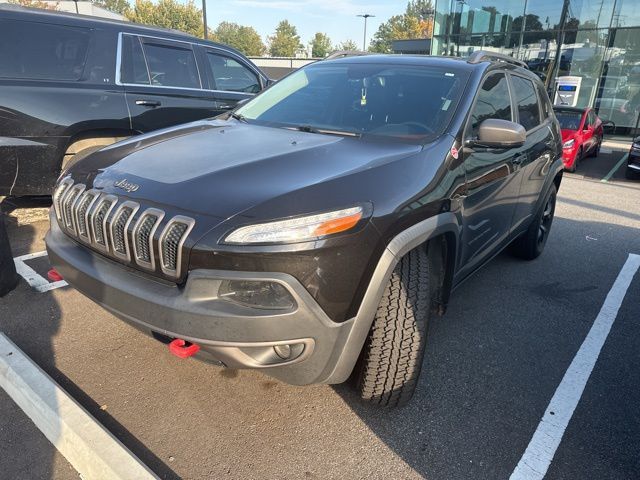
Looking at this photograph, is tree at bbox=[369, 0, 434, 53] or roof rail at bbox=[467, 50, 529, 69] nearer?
roof rail at bbox=[467, 50, 529, 69]

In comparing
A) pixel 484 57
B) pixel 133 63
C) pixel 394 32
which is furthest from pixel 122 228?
pixel 394 32

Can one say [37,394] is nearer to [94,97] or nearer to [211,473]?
[211,473]

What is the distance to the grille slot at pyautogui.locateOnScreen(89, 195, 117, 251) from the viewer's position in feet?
7.23

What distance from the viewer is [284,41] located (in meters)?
77.2

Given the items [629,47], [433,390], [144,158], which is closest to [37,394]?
[144,158]

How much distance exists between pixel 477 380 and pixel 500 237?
47.5 inches

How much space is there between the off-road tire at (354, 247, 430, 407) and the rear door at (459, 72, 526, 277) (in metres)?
0.62

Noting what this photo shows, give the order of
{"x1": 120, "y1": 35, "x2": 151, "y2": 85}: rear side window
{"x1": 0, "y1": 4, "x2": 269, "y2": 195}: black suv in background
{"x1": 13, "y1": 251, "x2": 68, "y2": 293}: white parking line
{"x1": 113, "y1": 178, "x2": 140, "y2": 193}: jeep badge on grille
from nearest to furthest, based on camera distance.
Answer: {"x1": 113, "y1": 178, "x2": 140, "y2": 193}: jeep badge on grille < {"x1": 13, "y1": 251, "x2": 68, "y2": 293}: white parking line < {"x1": 0, "y1": 4, "x2": 269, "y2": 195}: black suv in background < {"x1": 120, "y1": 35, "x2": 151, "y2": 85}: rear side window

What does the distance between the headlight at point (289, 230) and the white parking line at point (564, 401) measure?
1387mm

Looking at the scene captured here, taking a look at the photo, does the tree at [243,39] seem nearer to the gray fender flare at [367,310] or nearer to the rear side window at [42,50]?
the rear side window at [42,50]

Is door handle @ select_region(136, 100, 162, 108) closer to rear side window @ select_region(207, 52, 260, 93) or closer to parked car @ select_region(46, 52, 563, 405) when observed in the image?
rear side window @ select_region(207, 52, 260, 93)

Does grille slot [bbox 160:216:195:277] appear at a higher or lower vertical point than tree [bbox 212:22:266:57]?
lower

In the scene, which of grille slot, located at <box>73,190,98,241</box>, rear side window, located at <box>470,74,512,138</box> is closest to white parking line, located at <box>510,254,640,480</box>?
rear side window, located at <box>470,74,512,138</box>

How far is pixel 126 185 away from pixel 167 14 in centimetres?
6001
